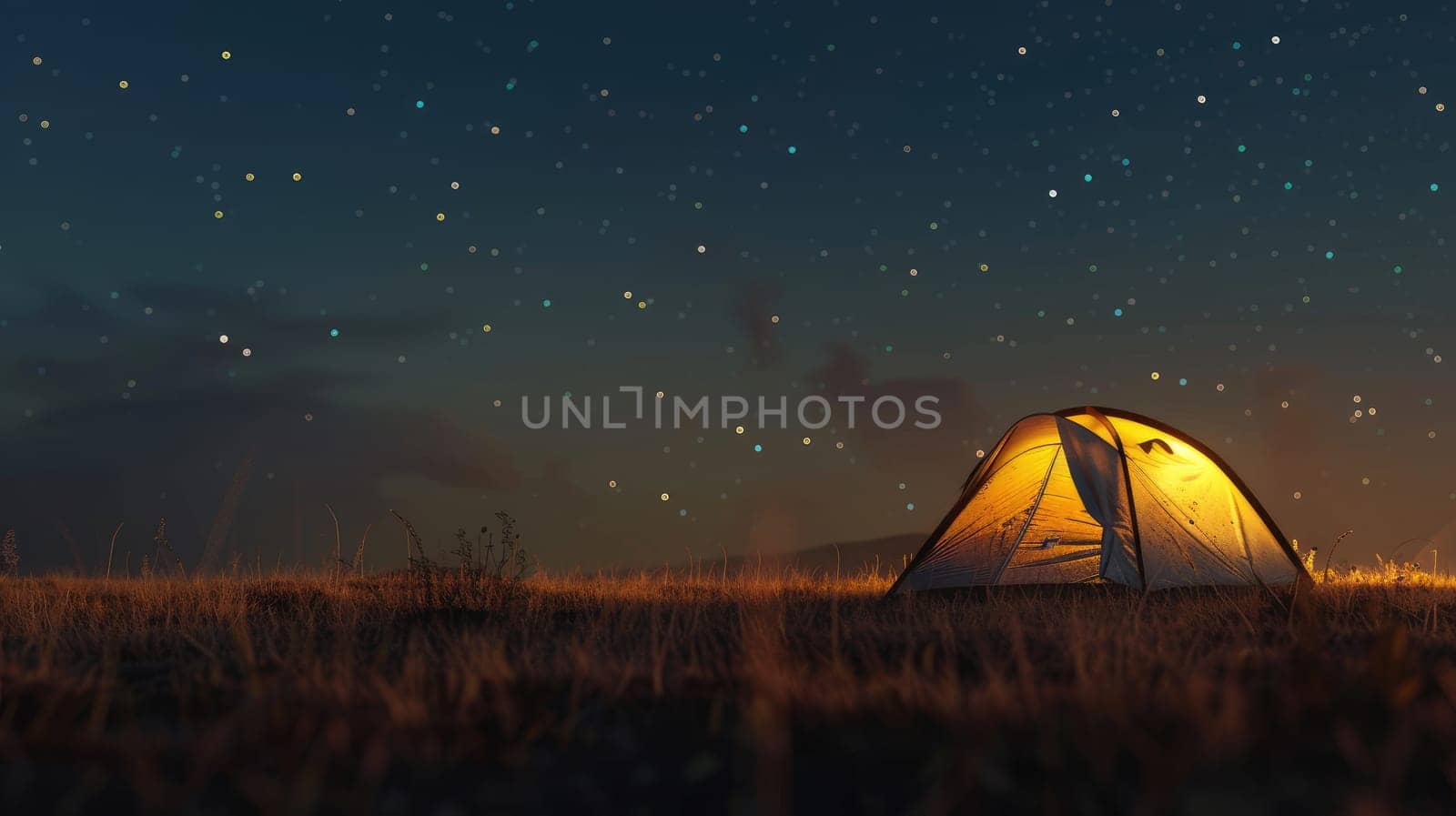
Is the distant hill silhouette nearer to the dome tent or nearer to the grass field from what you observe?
the dome tent

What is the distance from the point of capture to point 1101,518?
11.1 m

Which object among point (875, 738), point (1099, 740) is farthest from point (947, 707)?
point (1099, 740)

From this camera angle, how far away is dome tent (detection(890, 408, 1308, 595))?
1120cm

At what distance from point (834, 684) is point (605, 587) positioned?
25.3ft

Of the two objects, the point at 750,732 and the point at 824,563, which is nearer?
the point at 750,732

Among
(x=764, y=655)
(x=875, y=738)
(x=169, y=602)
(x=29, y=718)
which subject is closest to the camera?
(x=875, y=738)

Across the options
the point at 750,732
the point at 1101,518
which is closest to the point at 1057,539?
the point at 1101,518

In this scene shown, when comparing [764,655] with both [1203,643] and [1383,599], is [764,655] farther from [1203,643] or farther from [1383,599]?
[1383,599]

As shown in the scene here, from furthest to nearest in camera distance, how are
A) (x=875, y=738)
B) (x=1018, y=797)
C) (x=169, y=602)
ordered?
(x=169, y=602)
(x=875, y=738)
(x=1018, y=797)

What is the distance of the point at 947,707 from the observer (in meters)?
3.63

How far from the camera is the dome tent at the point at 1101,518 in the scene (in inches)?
441

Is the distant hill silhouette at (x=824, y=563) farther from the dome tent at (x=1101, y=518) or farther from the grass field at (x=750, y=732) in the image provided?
the grass field at (x=750, y=732)

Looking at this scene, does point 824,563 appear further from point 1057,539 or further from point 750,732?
point 750,732

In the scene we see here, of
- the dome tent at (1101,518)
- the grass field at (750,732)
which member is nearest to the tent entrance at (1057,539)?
the dome tent at (1101,518)
